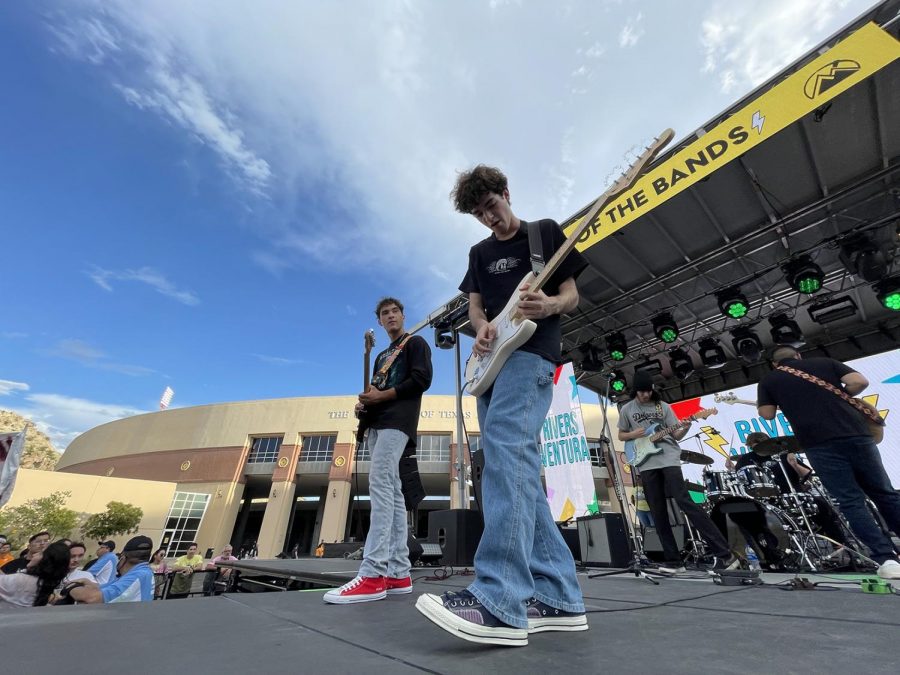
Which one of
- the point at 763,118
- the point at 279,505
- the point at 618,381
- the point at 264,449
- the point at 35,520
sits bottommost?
the point at 35,520

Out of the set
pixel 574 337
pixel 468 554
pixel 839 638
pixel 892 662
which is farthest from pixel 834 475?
pixel 574 337

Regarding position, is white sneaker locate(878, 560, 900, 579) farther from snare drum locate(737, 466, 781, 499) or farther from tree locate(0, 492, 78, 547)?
tree locate(0, 492, 78, 547)

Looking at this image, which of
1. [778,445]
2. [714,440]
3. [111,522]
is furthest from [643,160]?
[111,522]

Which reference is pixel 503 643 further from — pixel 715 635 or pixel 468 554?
pixel 468 554

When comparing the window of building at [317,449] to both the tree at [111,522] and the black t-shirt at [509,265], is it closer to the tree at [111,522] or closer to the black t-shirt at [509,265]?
the tree at [111,522]

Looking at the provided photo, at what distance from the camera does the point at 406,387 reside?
98.8 inches

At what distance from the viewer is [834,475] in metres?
2.79

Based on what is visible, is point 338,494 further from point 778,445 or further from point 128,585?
point 778,445

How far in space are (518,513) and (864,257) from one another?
674 centimetres

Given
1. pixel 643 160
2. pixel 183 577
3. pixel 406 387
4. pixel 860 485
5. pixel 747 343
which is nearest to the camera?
pixel 643 160

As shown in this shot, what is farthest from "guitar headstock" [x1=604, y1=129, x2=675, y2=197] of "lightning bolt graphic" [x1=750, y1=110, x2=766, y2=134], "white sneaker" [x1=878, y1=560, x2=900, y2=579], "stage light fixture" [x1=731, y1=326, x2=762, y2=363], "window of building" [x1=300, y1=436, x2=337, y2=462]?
"window of building" [x1=300, y1=436, x2=337, y2=462]

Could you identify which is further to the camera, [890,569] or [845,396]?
[845,396]

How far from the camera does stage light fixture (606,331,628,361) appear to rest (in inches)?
303

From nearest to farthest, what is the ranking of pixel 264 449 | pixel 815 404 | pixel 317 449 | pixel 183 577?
pixel 815 404
pixel 183 577
pixel 317 449
pixel 264 449
